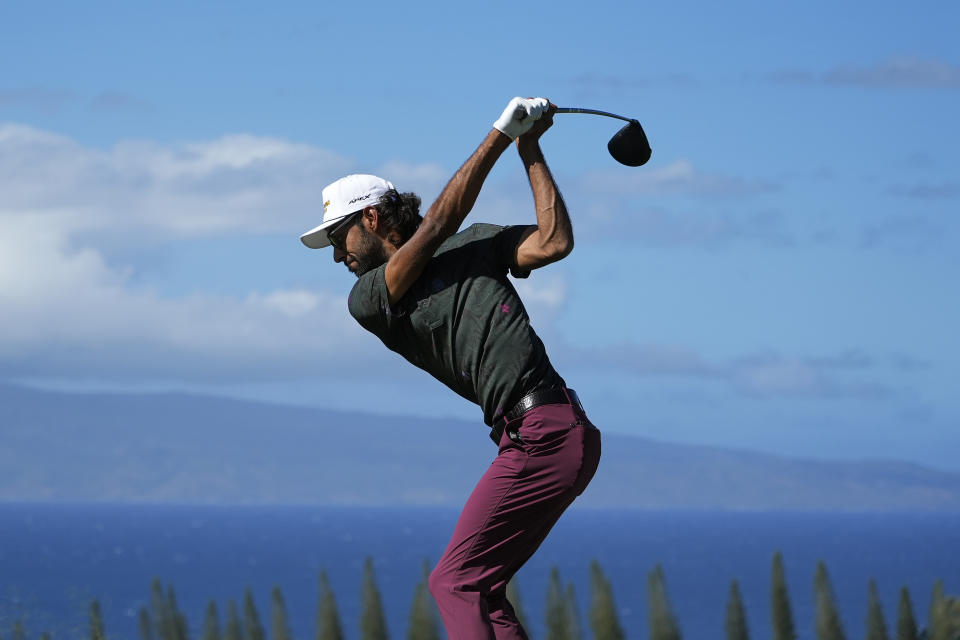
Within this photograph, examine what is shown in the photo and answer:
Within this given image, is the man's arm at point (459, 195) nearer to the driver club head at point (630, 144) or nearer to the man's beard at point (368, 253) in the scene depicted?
the man's beard at point (368, 253)

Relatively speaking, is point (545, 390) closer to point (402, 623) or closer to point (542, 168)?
point (542, 168)

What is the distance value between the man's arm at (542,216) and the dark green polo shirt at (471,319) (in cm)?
9

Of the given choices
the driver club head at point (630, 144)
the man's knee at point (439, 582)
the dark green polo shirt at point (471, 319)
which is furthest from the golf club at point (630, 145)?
the man's knee at point (439, 582)

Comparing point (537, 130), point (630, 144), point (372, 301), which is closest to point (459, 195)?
point (537, 130)

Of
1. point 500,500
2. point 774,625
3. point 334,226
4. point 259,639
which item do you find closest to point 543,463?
point 500,500

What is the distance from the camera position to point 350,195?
6.50 metres

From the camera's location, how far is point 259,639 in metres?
56.8

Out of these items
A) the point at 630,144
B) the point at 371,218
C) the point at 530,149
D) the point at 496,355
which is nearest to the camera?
the point at 496,355

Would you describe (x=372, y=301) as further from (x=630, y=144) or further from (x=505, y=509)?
Result: (x=630, y=144)

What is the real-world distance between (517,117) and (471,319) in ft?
2.72

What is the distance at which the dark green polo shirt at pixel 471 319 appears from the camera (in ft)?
20.4

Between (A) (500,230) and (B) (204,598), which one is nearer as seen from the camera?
(A) (500,230)

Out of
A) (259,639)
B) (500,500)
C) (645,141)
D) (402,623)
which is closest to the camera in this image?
(500,500)

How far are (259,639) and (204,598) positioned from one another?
133 metres
